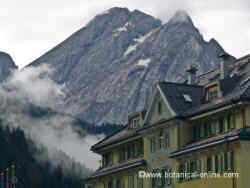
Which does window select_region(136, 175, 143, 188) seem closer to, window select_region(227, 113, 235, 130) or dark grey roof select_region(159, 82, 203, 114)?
dark grey roof select_region(159, 82, 203, 114)

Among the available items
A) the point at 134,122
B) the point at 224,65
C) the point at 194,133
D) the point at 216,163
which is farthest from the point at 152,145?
the point at 216,163

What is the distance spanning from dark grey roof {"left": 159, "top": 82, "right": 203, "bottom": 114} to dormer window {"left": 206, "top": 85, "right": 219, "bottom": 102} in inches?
64.9

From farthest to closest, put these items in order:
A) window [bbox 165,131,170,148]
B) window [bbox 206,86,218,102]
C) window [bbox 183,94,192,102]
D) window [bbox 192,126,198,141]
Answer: window [bbox 165,131,170,148]
window [bbox 183,94,192,102]
window [bbox 192,126,198,141]
window [bbox 206,86,218,102]

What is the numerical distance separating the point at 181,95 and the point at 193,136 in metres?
5.10

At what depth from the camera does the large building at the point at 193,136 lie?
73.0m

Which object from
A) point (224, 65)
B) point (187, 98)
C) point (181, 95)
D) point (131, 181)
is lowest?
point (131, 181)

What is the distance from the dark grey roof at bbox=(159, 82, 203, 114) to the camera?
8369cm

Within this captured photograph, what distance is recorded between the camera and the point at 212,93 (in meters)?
81.4

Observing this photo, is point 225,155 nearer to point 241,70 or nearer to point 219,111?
point 219,111

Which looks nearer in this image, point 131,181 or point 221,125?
point 221,125

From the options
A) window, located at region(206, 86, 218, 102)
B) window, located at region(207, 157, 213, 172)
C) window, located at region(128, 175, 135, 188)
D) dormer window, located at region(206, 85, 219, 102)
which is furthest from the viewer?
window, located at region(128, 175, 135, 188)

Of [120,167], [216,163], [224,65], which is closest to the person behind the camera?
[216,163]

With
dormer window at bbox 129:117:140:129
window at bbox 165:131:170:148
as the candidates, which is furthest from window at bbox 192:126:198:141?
dormer window at bbox 129:117:140:129

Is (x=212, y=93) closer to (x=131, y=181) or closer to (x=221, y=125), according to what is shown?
(x=221, y=125)
